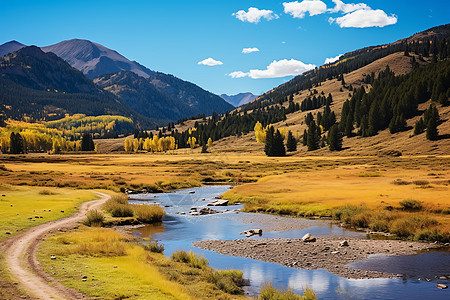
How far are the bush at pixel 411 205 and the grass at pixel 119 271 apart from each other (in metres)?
24.9

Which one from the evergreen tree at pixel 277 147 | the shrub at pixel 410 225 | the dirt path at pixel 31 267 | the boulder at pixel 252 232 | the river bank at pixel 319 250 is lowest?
the boulder at pixel 252 232

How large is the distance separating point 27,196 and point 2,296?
3998cm

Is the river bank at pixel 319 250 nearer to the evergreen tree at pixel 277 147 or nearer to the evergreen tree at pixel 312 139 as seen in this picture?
the evergreen tree at pixel 277 147

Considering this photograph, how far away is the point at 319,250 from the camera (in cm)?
2669

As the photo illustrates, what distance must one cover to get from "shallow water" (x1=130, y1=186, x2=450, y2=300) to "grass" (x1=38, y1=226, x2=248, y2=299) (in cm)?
293

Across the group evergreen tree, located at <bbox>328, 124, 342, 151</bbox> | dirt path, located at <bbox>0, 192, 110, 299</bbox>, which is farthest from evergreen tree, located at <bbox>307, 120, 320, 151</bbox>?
dirt path, located at <bbox>0, 192, 110, 299</bbox>

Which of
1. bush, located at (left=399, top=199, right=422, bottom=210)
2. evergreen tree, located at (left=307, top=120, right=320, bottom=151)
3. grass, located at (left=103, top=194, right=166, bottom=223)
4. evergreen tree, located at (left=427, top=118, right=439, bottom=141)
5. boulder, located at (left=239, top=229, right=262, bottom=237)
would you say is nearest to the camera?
boulder, located at (left=239, top=229, right=262, bottom=237)

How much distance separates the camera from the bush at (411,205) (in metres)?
36.8

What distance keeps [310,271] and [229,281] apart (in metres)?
5.99

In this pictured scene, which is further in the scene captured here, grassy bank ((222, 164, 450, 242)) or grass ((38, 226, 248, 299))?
grassy bank ((222, 164, 450, 242))

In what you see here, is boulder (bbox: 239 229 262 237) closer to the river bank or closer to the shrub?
→ the river bank

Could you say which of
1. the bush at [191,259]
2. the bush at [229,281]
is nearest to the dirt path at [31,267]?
the bush at [229,281]

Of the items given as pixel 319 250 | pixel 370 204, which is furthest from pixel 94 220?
pixel 370 204

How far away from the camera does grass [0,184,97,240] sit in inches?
1164
